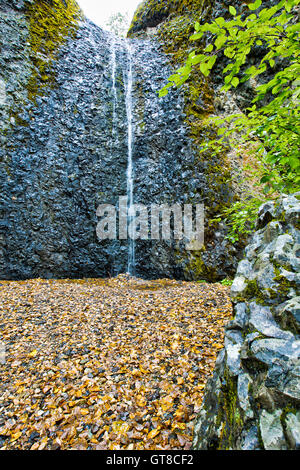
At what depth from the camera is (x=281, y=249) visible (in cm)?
172

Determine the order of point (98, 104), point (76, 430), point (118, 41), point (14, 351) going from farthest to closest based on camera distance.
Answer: point (118, 41) < point (98, 104) < point (14, 351) < point (76, 430)

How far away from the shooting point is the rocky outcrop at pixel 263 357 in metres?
1.16

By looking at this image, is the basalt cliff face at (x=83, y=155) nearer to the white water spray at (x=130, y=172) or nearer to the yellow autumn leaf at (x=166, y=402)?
the white water spray at (x=130, y=172)

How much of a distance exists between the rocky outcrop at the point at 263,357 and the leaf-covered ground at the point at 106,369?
56 centimetres

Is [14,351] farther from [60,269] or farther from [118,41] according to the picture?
[118,41]

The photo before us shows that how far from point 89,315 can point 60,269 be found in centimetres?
340

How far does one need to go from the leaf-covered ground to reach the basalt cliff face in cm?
231

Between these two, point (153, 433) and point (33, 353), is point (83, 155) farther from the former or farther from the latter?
point (153, 433)

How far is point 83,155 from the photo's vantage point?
301 inches

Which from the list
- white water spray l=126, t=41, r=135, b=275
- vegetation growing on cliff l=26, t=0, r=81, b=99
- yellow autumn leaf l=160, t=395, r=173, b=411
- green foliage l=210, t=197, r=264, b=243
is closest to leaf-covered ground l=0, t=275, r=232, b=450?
yellow autumn leaf l=160, t=395, r=173, b=411

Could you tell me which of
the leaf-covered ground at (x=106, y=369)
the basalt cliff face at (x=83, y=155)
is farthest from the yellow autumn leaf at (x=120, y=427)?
the basalt cliff face at (x=83, y=155)

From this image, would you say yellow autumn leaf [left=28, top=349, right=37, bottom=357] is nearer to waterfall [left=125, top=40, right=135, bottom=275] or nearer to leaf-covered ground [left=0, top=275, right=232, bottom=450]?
leaf-covered ground [left=0, top=275, right=232, bottom=450]

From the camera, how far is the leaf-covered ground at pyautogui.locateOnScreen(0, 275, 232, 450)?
1.96 meters
